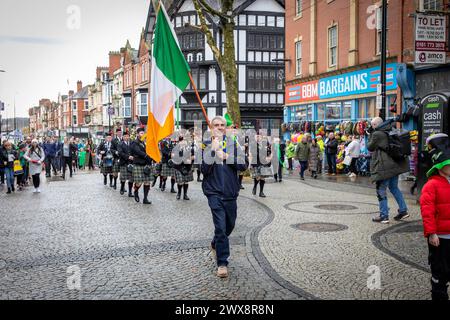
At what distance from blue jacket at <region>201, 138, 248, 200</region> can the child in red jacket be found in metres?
2.38

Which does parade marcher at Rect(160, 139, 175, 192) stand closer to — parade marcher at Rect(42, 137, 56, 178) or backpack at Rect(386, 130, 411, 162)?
backpack at Rect(386, 130, 411, 162)

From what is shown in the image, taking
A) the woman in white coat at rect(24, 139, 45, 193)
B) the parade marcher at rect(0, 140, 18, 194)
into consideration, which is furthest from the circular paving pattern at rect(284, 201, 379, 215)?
the parade marcher at rect(0, 140, 18, 194)

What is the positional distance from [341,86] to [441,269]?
2068 cm

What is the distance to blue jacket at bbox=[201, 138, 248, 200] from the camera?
6.41 m

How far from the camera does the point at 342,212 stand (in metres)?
11.0

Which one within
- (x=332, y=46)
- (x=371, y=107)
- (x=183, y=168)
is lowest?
(x=183, y=168)

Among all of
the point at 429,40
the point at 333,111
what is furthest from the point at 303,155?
the point at 429,40

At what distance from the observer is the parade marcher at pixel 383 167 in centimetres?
940

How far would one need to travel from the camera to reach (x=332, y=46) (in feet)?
83.8

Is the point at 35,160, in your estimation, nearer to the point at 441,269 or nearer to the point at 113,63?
the point at 441,269

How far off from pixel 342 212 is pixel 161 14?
18.8 ft

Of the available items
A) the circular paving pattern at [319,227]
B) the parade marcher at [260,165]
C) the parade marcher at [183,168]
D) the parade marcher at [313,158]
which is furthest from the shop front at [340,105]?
the circular paving pattern at [319,227]
